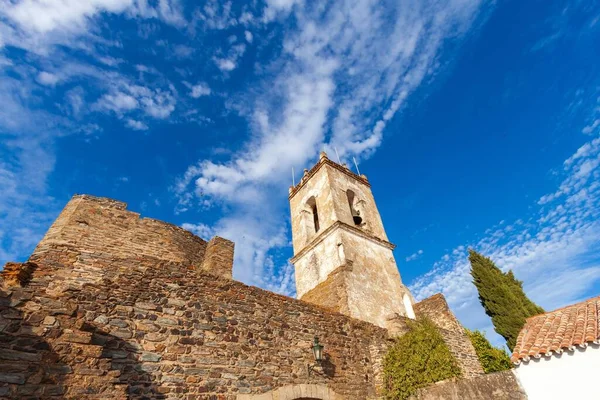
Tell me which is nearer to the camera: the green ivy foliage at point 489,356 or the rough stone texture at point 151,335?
the rough stone texture at point 151,335

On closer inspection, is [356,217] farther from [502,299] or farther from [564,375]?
[564,375]

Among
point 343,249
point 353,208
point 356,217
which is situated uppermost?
point 353,208

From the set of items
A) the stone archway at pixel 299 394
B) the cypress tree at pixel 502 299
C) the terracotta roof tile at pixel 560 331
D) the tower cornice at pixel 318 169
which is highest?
the tower cornice at pixel 318 169

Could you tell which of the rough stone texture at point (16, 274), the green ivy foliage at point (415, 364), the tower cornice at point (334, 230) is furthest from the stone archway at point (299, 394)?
the tower cornice at point (334, 230)

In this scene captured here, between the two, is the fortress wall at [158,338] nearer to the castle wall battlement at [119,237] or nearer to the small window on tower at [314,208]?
the castle wall battlement at [119,237]

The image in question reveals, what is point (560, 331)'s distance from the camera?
6.72 metres

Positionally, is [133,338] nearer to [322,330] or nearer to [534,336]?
[322,330]

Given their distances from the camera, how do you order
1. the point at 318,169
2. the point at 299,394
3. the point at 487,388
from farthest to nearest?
the point at 318,169, the point at 299,394, the point at 487,388

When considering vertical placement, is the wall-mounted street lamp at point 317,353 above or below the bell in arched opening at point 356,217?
below

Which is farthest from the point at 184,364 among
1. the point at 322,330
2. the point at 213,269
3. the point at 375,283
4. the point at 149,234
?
the point at 375,283

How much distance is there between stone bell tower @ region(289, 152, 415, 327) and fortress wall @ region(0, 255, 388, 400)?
10.7ft

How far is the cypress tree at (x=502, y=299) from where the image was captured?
16.6 meters

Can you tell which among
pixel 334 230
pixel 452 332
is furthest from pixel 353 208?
pixel 452 332

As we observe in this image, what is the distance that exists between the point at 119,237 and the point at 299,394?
19.4 feet
